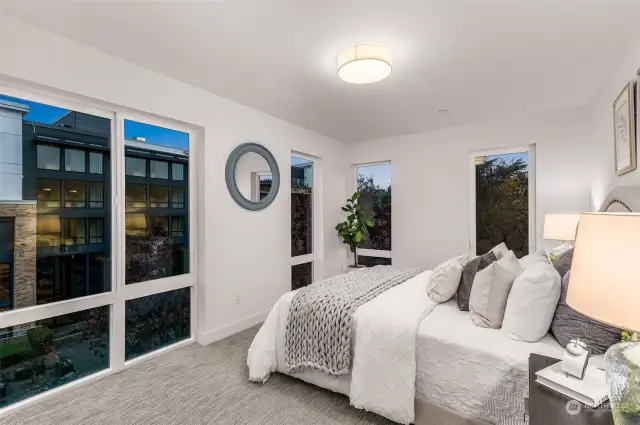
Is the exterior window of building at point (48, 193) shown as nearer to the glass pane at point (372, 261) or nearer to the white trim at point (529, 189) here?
the glass pane at point (372, 261)

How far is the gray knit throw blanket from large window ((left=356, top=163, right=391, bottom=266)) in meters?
2.43

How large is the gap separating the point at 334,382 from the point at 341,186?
341 centimetres

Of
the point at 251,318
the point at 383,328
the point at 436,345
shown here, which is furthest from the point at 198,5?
the point at 251,318

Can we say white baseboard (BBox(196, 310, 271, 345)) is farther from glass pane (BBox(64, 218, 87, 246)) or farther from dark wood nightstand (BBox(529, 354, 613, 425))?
dark wood nightstand (BBox(529, 354, 613, 425))

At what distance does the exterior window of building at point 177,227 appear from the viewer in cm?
307

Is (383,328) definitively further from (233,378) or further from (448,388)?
(233,378)

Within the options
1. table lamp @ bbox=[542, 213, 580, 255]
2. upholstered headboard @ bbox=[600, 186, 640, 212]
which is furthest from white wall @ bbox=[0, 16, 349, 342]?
upholstered headboard @ bbox=[600, 186, 640, 212]

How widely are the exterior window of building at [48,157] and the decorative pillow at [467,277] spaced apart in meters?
3.06

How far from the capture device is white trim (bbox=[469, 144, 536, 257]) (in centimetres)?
383

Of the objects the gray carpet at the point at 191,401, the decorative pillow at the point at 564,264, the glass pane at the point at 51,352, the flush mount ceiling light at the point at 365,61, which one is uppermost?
the flush mount ceiling light at the point at 365,61

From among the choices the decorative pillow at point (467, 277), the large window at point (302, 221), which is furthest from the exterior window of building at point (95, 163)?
the decorative pillow at point (467, 277)

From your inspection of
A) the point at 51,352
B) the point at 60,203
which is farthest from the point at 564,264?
the point at 51,352

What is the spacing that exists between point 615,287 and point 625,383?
280 mm

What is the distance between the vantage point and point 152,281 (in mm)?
2836
